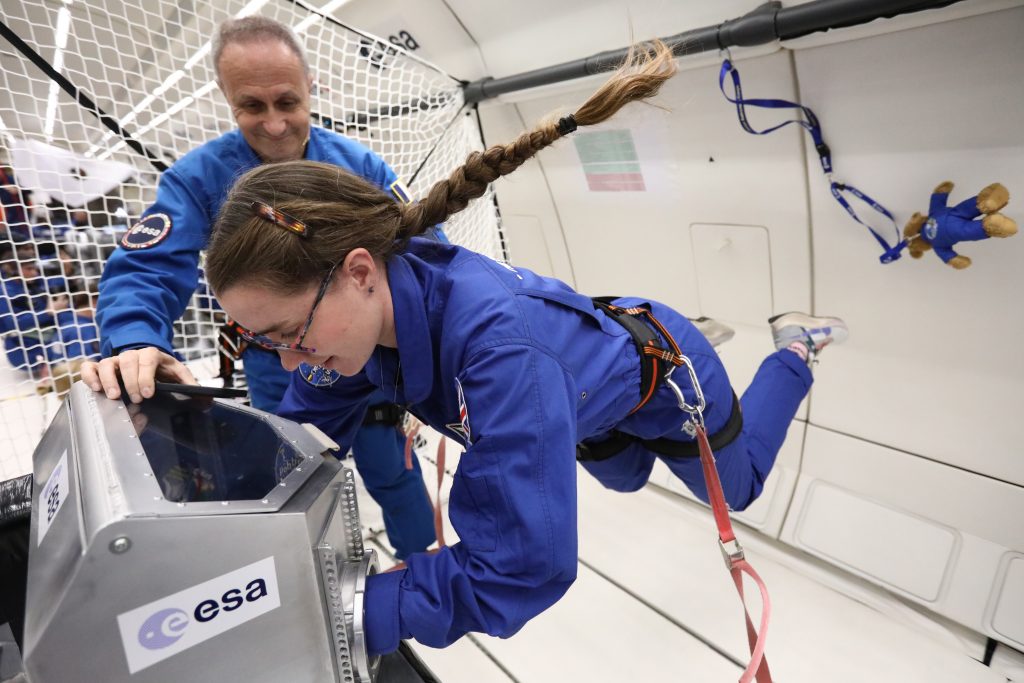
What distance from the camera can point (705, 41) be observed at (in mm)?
1686

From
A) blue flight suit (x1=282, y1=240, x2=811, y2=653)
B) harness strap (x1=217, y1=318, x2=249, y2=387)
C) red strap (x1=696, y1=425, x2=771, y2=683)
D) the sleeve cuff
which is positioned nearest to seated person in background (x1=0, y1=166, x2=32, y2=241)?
harness strap (x1=217, y1=318, x2=249, y2=387)

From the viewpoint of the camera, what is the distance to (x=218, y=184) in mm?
1597

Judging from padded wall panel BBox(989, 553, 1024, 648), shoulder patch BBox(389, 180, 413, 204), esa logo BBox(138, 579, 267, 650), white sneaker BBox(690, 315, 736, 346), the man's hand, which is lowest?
padded wall panel BBox(989, 553, 1024, 648)

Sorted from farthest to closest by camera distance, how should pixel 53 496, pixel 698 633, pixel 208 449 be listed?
pixel 698 633, pixel 208 449, pixel 53 496

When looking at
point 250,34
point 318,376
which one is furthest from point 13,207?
point 318,376

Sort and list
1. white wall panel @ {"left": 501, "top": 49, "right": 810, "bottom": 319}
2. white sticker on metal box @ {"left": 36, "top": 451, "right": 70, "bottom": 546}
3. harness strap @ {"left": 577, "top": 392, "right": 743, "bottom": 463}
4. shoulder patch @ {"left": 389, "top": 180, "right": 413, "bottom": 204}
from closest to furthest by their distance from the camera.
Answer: white sticker on metal box @ {"left": 36, "top": 451, "right": 70, "bottom": 546}
harness strap @ {"left": 577, "top": 392, "right": 743, "bottom": 463}
shoulder patch @ {"left": 389, "top": 180, "right": 413, "bottom": 204}
white wall panel @ {"left": 501, "top": 49, "right": 810, "bottom": 319}

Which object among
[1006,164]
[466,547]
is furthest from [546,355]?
[1006,164]

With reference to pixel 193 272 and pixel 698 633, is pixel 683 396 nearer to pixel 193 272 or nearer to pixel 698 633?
pixel 698 633

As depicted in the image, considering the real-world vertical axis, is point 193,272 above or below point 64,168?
below

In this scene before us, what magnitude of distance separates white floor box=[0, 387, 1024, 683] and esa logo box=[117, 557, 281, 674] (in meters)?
1.26

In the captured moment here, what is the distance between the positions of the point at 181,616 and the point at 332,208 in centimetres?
63

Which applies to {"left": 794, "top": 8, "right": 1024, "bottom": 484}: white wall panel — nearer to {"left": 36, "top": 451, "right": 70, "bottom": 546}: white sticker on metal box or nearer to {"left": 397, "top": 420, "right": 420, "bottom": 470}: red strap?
{"left": 397, "top": 420, "right": 420, "bottom": 470}: red strap

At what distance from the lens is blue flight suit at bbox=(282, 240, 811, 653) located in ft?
2.93

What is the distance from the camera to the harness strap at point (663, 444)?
1569 mm
